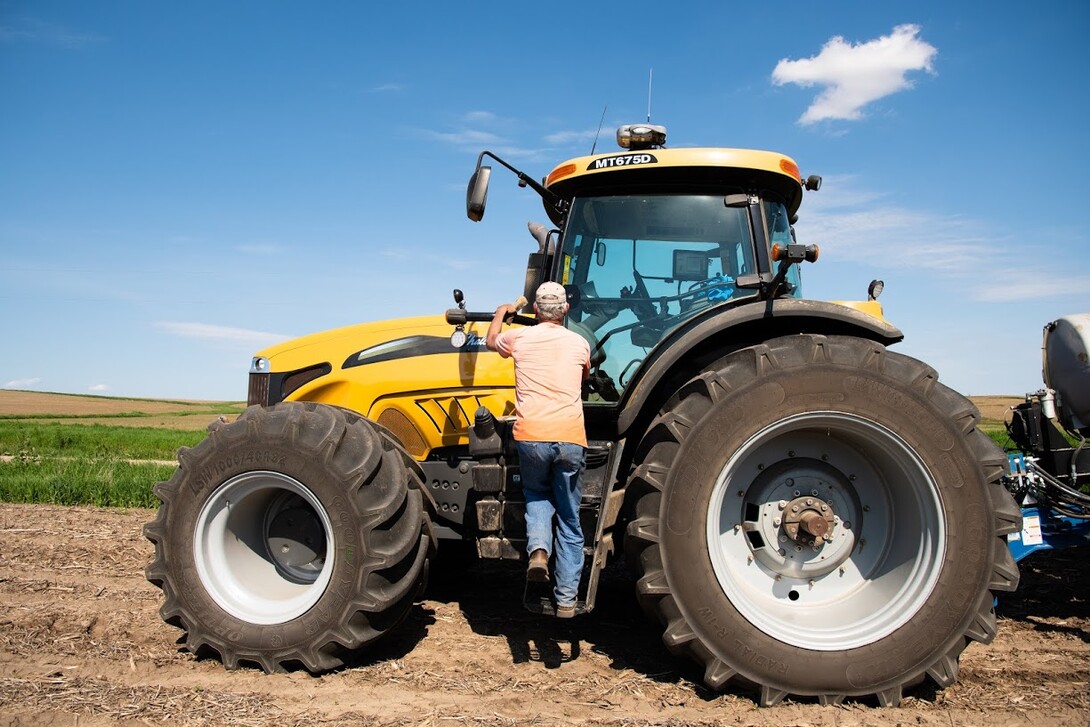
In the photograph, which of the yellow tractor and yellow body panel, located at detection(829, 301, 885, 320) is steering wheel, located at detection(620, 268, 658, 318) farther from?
yellow body panel, located at detection(829, 301, 885, 320)

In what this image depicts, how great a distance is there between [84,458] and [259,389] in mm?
10471

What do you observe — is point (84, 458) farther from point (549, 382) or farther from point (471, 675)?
point (549, 382)

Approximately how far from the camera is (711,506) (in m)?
3.33

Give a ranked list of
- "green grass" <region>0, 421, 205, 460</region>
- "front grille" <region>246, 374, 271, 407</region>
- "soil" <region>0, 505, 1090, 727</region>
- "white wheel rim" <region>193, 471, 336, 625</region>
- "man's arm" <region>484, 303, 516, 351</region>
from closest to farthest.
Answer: "soil" <region>0, 505, 1090, 727</region>
"white wheel rim" <region>193, 471, 336, 625</region>
"man's arm" <region>484, 303, 516, 351</region>
"front grille" <region>246, 374, 271, 407</region>
"green grass" <region>0, 421, 205, 460</region>

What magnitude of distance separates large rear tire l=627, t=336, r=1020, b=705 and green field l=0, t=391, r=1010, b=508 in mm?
3330

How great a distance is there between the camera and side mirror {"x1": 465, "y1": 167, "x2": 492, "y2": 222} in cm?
381

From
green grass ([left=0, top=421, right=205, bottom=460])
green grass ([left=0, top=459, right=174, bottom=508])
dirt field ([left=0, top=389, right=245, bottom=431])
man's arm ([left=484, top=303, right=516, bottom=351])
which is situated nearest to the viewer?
man's arm ([left=484, top=303, right=516, bottom=351])

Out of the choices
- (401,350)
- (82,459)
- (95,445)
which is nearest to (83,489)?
(82,459)

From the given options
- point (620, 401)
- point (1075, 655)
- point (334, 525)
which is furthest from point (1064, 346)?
point (334, 525)

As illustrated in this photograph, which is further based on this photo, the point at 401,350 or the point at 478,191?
the point at 401,350

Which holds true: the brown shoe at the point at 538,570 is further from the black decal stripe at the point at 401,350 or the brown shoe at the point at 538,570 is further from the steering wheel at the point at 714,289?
the steering wheel at the point at 714,289

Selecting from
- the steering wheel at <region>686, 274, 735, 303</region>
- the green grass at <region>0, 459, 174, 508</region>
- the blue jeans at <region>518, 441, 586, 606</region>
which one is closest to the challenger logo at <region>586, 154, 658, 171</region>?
the steering wheel at <region>686, 274, 735, 303</region>

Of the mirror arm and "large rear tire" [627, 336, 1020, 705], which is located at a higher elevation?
Answer: the mirror arm

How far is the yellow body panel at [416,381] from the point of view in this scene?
432cm
